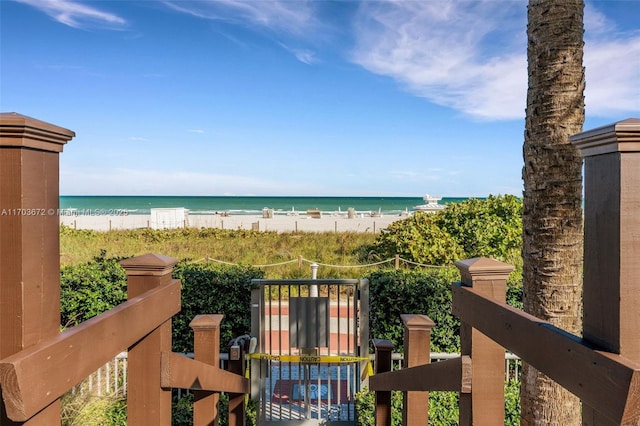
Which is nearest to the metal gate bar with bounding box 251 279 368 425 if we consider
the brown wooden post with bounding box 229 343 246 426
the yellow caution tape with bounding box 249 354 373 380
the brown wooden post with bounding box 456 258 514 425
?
the yellow caution tape with bounding box 249 354 373 380

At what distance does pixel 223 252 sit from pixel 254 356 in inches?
332

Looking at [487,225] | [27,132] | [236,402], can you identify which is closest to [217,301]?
[236,402]

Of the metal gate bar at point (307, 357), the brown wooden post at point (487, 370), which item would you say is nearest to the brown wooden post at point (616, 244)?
the brown wooden post at point (487, 370)

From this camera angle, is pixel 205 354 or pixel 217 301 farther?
pixel 217 301

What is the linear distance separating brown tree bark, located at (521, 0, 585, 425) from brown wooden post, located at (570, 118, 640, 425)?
219 centimetres

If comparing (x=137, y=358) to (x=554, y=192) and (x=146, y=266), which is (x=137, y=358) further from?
(x=554, y=192)

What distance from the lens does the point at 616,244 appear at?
772mm

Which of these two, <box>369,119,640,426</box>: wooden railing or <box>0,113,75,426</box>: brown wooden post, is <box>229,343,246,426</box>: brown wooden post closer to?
<box>0,113,75,426</box>: brown wooden post

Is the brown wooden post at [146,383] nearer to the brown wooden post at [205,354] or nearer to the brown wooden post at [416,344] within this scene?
the brown wooden post at [205,354]

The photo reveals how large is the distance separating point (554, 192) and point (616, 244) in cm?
227

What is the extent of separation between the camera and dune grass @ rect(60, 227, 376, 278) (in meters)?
9.91

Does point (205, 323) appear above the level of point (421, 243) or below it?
above

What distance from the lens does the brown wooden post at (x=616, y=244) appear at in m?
0.76

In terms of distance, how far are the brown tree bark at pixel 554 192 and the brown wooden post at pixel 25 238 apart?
287 cm
